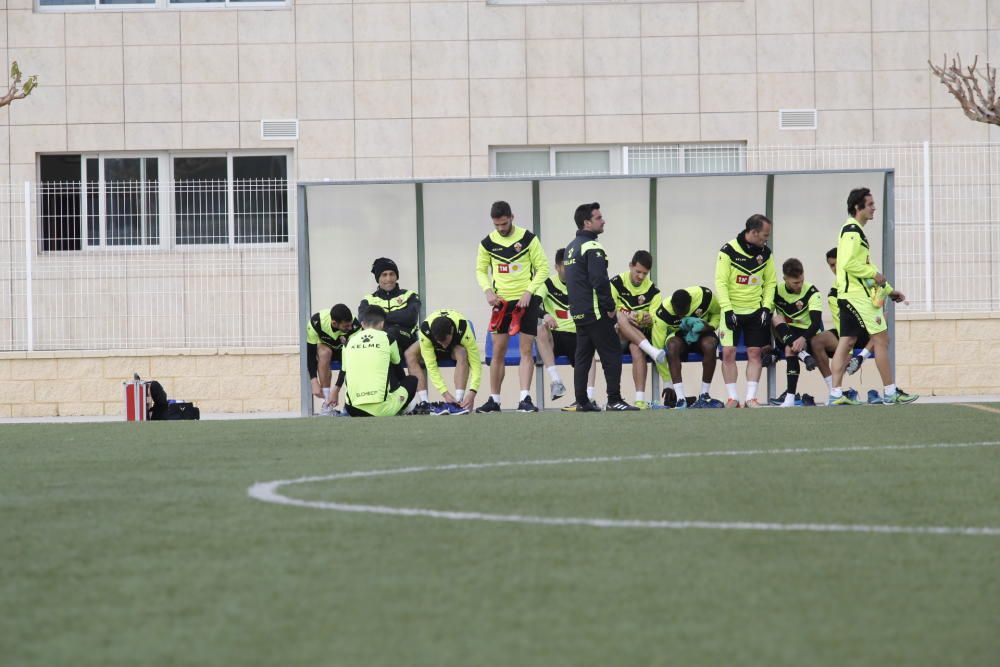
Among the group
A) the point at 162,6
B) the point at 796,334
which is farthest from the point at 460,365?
the point at 162,6

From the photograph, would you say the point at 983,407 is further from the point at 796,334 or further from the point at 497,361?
the point at 497,361

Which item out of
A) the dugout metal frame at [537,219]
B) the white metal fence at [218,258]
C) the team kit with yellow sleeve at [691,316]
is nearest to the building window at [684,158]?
the white metal fence at [218,258]

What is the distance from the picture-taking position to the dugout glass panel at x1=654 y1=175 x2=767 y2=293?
17484 millimetres

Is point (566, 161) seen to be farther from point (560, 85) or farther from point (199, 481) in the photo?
point (199, 481)

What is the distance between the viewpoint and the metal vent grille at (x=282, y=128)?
77.3ft

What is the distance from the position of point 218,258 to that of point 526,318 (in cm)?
721

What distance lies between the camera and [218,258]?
21.6 metres

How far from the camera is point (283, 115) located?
23562 mm

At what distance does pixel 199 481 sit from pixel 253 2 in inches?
654

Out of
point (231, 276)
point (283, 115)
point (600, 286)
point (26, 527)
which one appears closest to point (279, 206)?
point (231, 276)

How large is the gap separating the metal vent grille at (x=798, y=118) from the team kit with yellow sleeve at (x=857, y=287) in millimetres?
8632

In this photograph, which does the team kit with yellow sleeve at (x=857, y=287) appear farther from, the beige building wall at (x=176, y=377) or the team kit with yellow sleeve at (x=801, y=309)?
the beige building wall at (x=176, y=377)

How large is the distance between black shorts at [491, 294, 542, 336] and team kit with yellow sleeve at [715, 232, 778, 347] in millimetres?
1704

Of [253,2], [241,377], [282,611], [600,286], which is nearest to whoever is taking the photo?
Result: [282,611]
